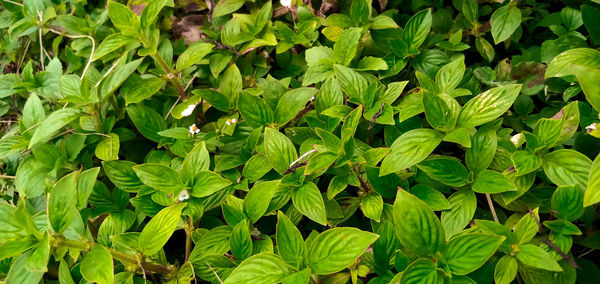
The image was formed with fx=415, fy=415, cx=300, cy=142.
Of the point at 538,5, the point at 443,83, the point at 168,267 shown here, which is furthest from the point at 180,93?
the point at 538,5

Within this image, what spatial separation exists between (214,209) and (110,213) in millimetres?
383

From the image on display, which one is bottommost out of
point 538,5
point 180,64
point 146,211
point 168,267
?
point 168,267

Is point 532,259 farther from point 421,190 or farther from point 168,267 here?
point 168,267

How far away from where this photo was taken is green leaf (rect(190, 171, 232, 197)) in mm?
1343

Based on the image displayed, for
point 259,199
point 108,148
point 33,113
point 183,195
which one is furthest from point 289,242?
point 33,113

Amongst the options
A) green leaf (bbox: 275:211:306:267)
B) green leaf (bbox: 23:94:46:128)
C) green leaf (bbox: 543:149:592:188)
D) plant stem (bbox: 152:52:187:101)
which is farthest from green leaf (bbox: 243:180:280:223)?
green leaf (bbox: 23:94:46:128)

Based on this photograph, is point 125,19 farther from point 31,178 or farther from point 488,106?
point 488,106

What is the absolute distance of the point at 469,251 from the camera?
39.8 inches

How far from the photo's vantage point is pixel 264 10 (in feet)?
6.25

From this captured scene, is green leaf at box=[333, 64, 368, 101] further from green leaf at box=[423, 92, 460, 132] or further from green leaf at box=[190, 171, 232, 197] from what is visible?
green leaf at box=[190, 171, 232, 197]

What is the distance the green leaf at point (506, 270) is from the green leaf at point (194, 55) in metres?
1.32

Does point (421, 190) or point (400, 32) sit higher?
point (400, 32)

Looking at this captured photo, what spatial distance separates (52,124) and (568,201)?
175cm

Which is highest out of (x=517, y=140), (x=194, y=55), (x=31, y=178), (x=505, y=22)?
(x=505, y=22)
